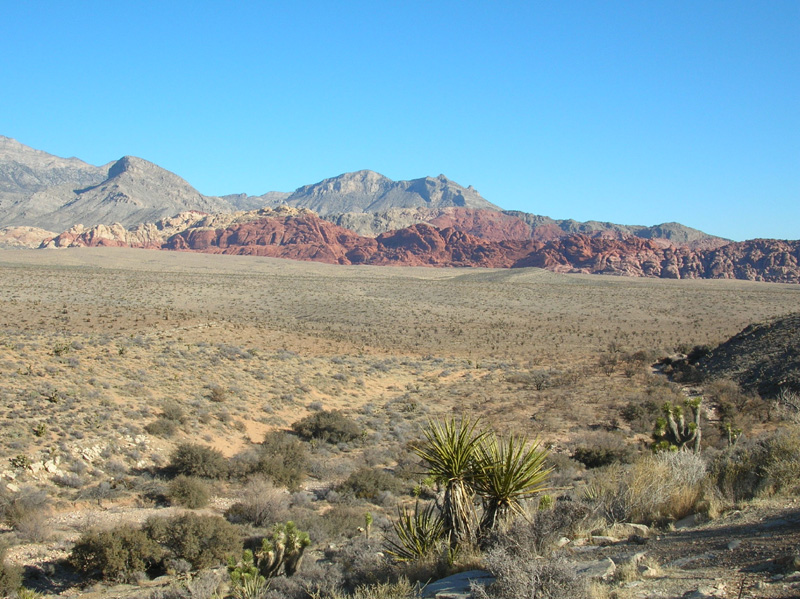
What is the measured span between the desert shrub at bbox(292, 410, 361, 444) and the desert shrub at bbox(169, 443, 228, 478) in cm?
346

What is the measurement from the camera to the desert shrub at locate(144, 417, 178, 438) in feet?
47.3

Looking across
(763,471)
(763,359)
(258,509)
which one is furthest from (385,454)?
(763,359)

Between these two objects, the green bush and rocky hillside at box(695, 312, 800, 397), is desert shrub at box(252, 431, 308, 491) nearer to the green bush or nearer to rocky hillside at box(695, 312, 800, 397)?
the green bush

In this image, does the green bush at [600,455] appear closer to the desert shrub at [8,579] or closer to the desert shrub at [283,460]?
the desert shrub at [283,460]

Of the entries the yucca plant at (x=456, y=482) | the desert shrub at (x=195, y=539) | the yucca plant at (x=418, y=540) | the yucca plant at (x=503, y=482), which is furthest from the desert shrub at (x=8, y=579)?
the yucca plant at (x=503, y=482)

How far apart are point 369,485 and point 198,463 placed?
3.73m

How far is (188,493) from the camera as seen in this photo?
10938mm

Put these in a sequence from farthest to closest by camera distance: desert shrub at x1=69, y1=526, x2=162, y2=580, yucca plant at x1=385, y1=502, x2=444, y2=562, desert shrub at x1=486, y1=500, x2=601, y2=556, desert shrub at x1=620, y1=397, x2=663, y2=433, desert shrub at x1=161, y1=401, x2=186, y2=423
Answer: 1. desert shrub at x1=620, y1=397, x2=663, y2=433
2. desert shrub at x1=161, y1=401, x2=186, y2=423
3. desert shrub at x1=69, y1=526, x2=162, y2=580
4. yucca plant at x1=385, y1=502, x2=444, y2=562
5. desert shrub at x1=486, y1=500, x2=601, y2=556

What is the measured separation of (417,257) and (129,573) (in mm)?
150693

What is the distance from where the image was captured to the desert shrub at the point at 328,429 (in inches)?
631

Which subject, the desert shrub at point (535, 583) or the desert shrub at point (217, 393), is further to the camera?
the desert shrub at point (217, 393)

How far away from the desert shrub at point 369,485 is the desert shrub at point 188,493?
9.01 feet

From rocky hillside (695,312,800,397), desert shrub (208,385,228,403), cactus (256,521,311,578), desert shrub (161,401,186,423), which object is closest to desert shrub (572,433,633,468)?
rocky hillside (695,312,800,397)

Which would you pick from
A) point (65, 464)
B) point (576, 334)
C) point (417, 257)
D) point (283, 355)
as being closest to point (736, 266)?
point (417, 257)
